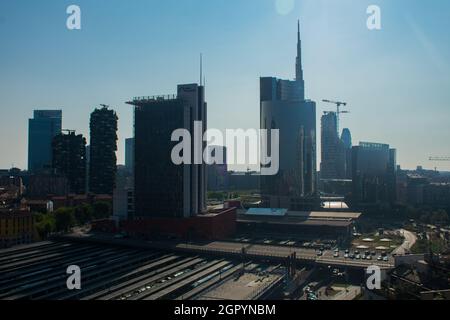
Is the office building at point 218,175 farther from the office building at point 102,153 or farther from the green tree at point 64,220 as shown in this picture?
the green tree at point 64,220

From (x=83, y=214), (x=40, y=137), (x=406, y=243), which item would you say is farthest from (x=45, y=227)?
(x=40, y=137)

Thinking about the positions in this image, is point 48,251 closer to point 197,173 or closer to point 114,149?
point 197,173

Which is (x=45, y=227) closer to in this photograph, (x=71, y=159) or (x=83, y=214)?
(x=83, y=214)

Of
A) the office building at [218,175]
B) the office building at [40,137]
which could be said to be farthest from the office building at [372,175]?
the office building at [40,137]

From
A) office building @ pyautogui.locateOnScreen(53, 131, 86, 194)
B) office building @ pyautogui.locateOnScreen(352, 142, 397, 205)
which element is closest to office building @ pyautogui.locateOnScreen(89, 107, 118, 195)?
office building @ pyautogui.locateOnScreen(53, 131, 86, 194)

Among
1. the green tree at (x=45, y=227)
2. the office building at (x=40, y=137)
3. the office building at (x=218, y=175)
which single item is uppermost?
the office building at (x=40, y=137)

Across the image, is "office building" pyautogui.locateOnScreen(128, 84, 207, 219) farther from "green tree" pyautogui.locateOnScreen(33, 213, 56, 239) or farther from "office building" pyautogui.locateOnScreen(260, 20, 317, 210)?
"office building" pyautogui.locateOnScreen(260, 20, 317, 210)
